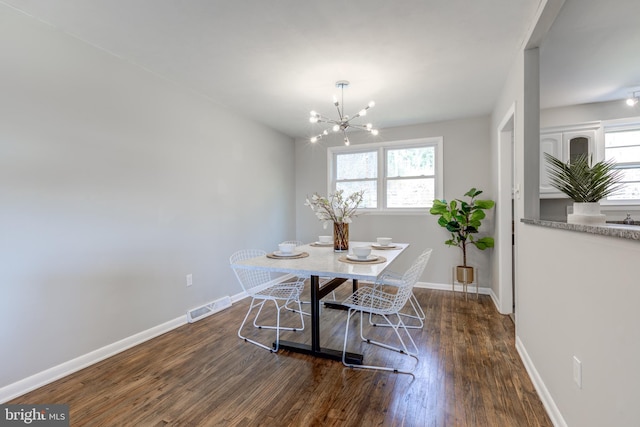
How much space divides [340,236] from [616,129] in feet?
11.9

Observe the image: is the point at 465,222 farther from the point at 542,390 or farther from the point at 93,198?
the point at 93,198

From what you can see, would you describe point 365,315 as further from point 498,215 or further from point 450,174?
point 450,174

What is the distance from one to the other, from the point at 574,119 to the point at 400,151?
2.21 meters

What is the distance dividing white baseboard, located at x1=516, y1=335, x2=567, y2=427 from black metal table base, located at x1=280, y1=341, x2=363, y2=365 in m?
1.15

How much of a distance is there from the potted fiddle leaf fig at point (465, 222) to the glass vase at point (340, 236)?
170cm

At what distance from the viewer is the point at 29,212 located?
2016 mm

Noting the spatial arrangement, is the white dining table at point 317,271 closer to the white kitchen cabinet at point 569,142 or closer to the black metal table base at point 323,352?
the black metal table base at point 323,352

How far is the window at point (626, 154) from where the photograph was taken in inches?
137

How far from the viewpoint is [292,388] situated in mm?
1996

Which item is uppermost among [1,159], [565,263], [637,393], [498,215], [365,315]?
[1,159]

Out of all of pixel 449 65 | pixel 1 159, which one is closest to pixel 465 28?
pixel 449 65

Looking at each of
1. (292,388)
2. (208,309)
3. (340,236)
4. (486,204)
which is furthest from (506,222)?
(208,309)

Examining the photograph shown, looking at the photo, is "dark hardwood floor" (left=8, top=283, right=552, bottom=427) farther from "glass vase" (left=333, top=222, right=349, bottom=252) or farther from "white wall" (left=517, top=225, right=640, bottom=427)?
"glass vase" (left=333, top=222, right=349, bottom=252)

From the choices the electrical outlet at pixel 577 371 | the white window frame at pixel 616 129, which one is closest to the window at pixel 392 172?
the white window frame at pixel 616 129
